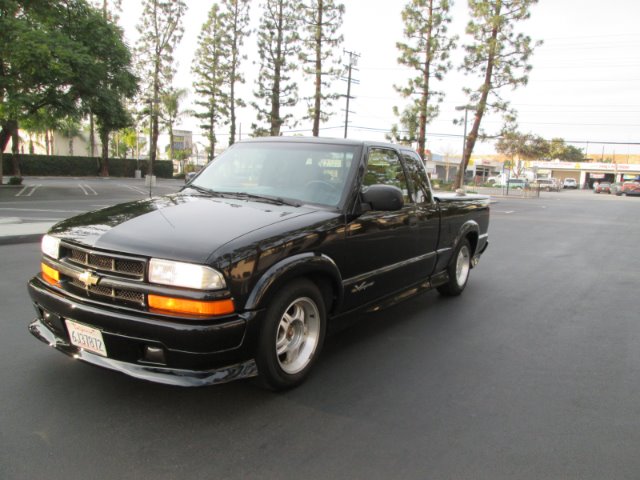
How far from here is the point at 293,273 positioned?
3188 millimetres

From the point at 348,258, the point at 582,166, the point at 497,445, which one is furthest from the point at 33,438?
the point at 582,166

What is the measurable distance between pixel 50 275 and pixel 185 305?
4.09 feet

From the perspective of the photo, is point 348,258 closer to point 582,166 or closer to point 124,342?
point 124,342

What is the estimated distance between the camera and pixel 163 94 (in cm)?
4662

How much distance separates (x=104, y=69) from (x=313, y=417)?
69.8 feet

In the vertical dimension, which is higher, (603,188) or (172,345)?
(603,188)

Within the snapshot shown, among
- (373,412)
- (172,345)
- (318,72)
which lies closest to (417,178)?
(373,412)

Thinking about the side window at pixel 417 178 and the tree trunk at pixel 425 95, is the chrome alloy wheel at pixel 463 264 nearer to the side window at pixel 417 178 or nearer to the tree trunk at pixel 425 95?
the side window at pixel 417 178

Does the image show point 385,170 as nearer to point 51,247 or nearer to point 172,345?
point 172,345

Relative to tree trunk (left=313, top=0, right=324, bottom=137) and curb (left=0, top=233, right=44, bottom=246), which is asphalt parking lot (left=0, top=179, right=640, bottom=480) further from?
tree trunk (left=313, top=0, right=324, bottom=137)

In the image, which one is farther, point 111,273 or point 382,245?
point 382,245

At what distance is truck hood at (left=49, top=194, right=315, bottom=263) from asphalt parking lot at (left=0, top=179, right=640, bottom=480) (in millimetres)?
1047

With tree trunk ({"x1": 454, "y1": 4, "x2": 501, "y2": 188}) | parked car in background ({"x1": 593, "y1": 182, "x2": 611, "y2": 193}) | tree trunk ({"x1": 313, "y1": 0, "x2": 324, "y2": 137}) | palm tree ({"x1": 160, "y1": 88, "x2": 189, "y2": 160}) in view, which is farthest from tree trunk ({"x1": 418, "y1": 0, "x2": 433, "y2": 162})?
parked car in background ({"x1": 593, "y1": 182, "x2": 611, "y2": 193})

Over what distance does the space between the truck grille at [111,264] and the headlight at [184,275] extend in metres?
0.09
